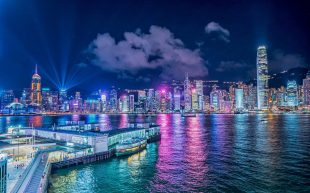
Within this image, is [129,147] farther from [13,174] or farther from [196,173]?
[13,174]

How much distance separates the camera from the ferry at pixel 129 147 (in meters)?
59.5

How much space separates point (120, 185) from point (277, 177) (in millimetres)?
23639

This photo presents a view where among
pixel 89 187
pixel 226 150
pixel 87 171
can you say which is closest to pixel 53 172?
pixel 87 171

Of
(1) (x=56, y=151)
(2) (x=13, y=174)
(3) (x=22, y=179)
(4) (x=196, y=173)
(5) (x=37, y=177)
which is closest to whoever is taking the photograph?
(3) (x=22, y=179)

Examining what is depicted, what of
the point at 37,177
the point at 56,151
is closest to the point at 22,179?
the point at 37,177

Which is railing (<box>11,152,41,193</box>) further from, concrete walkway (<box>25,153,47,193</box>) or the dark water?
the dark water

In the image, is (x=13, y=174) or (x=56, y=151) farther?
(x=56, y=151)

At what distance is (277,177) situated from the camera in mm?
40812

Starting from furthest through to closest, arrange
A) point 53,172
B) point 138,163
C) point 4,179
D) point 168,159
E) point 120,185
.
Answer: point 168,159
point 138,163
point 53,172
point 120,185
point 4,179

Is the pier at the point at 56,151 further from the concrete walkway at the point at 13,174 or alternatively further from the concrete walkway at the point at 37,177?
the concrete walkway at the point at 13,174

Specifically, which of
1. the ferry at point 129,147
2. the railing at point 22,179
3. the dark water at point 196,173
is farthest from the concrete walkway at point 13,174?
the ferry at point 129,147

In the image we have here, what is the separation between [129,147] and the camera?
62.0 meters

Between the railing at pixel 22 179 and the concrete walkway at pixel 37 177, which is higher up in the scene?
the railing at pixel 22 179

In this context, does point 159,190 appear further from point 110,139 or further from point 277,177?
point 110,139
